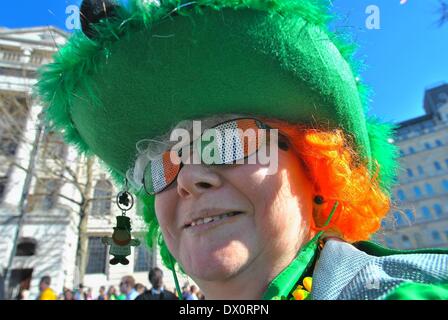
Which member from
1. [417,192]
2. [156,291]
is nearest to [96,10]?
[156,291]

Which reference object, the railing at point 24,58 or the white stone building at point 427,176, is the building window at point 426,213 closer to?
the white stone building at point 427,176

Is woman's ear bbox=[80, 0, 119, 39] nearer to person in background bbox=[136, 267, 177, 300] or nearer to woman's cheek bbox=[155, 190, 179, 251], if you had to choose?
woman's cheek bbox=[155, 190, 179, 251]

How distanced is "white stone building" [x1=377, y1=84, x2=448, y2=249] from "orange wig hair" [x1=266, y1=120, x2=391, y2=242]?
44.4m

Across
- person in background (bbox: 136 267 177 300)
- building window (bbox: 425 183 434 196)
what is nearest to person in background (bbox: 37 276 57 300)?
person in background (bbox: 136 267 177 300)

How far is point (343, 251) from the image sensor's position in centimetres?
99

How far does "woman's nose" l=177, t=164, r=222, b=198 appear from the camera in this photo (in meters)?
1.15

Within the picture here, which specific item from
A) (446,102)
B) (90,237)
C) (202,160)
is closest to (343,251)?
(202,160)

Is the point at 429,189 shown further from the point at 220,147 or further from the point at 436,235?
the point at 220,147

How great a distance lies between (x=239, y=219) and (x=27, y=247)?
19376 millimetres

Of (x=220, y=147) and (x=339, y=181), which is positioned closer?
(x=220, y=147)

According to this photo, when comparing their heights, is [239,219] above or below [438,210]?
below

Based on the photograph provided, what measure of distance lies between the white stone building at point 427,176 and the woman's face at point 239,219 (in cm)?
4484

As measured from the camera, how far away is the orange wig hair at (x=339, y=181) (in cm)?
132

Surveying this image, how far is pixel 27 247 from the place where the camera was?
16578mm
